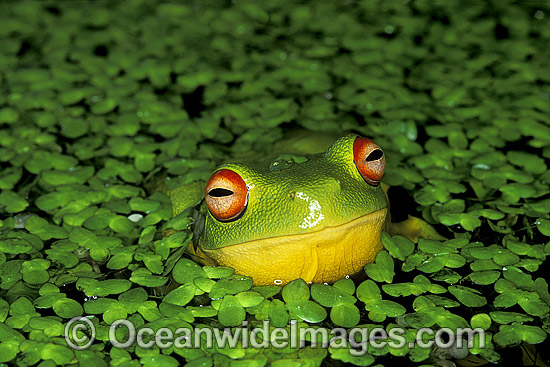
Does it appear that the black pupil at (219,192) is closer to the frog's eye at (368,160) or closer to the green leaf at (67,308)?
the frog's eye at (368,160)

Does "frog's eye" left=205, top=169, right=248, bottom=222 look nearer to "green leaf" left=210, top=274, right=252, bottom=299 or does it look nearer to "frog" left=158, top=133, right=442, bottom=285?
"frog" left=158, top=133, right=442, bottom=285

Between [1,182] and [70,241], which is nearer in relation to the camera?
[70,241]

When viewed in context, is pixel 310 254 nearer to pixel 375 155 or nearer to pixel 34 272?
pixel 375 155

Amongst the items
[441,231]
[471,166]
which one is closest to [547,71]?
[471,166]

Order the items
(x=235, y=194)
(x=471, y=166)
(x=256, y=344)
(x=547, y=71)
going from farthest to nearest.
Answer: (x=547, y=71) → (x=471, y=166) → (x=235, y=194) → (x=256, y=344)

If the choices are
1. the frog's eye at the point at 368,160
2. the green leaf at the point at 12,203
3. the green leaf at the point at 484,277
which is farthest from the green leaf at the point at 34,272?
the green leaf at the point at 484,277

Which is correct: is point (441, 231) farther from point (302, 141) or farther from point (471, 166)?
point (302, 141)
